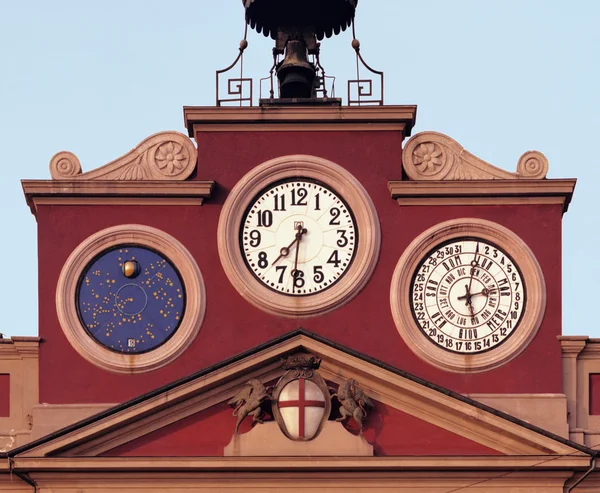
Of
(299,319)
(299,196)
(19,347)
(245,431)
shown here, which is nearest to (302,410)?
(245,431)

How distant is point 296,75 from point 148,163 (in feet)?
11.2

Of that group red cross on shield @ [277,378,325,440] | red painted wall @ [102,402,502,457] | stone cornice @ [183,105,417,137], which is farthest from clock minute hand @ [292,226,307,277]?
red painted wall @ [102,402,502,457]

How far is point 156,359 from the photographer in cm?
4569

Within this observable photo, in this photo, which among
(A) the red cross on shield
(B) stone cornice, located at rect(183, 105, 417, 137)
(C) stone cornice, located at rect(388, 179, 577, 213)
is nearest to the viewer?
(A) the red cross on shield

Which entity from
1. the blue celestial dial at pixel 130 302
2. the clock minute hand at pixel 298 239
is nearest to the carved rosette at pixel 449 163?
the clock minute hand at pixel 298 239

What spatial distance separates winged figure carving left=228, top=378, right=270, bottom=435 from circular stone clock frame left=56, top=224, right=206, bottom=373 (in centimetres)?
142

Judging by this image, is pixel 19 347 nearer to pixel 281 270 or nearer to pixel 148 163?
pixel 148 163

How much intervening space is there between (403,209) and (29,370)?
6.17 m

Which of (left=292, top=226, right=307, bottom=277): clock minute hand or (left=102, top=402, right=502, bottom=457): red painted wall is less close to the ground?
(left=292, top=226, right=307, bottom=277): clock minute hand

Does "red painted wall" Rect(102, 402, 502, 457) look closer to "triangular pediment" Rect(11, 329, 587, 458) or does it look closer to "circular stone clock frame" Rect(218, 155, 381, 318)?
"triangular pediment" Rect(11, 329, 587, 458)

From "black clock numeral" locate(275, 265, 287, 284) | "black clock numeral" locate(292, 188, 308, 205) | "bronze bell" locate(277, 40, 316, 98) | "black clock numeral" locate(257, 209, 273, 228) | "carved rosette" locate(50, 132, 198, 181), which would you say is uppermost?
"bronze bell" locate(277, 40, 316, 98)

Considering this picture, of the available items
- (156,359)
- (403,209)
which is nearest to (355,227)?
(403,209)

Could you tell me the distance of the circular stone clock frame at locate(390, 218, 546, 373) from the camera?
150 feet

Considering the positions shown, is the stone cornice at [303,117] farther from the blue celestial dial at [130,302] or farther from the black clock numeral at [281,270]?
the blue celestial dial at [130,302]
